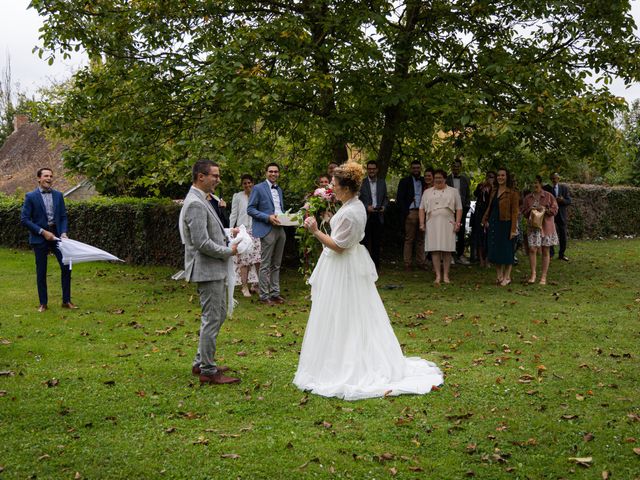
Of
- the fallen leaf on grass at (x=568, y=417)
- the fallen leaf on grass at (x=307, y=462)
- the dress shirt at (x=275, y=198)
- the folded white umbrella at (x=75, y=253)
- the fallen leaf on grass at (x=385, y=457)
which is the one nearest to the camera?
the fallen leaf on grass at (x=307, y=462)

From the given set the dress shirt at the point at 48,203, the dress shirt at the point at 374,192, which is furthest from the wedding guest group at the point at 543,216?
the dress shirt at the point at 48,203

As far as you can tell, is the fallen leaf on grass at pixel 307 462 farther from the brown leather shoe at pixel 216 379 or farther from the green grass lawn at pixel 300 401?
the brown leather shoe at pixel 216 379

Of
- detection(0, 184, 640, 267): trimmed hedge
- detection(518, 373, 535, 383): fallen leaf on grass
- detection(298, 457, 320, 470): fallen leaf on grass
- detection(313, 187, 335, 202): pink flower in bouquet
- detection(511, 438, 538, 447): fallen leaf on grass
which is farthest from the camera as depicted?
detection(0, 184, 640, 267): trimmed hedge

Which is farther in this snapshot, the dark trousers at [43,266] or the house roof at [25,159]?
the house roof at [25,159]

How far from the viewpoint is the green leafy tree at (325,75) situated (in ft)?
43.8

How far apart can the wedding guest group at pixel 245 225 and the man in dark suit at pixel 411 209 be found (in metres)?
4.68

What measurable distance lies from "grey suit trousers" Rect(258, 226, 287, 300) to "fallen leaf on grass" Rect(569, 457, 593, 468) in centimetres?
771

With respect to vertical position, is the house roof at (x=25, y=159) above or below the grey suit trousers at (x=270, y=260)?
above

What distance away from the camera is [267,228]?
12352 mm

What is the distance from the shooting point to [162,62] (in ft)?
45.1

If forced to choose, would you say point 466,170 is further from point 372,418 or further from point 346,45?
point 372,418

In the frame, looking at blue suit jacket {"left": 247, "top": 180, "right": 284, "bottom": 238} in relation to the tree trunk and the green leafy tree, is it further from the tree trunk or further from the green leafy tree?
the tree trunk

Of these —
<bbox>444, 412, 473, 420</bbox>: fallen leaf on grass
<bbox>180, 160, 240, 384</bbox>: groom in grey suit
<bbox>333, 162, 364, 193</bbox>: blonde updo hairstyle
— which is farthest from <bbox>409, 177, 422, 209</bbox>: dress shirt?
<bbox>444, 412, 473, 420</bbox>: fallen leaf on grass

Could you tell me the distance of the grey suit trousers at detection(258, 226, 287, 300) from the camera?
12391 millimetres
